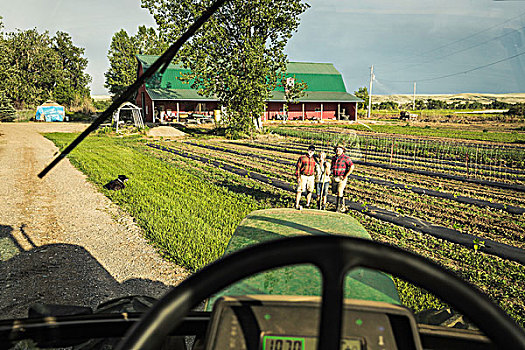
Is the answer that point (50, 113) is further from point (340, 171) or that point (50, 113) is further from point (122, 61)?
point (340, 171)

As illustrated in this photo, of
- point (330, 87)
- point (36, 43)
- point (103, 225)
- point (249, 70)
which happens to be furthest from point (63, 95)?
point (103, 225)

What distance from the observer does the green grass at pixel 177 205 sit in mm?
7184

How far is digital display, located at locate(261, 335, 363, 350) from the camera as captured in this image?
1.25 m

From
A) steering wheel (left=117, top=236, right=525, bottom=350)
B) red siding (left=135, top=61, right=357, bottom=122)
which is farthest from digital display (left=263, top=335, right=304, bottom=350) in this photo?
red siding (left=135, top=61, right=357, bottom=122)

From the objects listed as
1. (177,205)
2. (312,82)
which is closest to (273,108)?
(312,82)

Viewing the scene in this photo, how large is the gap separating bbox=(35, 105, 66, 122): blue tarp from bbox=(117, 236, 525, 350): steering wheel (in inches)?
2400

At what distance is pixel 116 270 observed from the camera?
251 inches

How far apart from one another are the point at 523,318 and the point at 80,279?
19.6 ft

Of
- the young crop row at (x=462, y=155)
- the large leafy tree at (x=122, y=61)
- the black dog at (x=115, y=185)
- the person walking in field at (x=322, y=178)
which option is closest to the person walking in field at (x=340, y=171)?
the person walking in field at (x=322, y=178)

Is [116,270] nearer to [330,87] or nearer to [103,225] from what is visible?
[103,225]

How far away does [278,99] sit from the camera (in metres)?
49.6

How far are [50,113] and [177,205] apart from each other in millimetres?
52374

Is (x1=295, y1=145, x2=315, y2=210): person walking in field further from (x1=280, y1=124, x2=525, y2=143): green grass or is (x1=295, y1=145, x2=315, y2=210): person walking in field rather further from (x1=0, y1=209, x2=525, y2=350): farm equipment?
(x1=280, y1=124, x2=525, y2=143): green grass

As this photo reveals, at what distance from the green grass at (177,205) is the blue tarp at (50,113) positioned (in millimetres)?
41597
